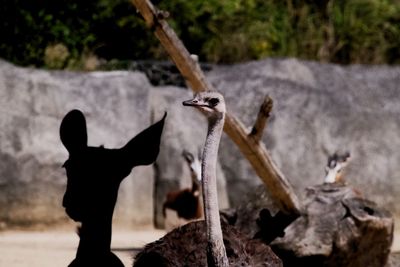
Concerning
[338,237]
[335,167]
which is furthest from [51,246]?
[338,237]

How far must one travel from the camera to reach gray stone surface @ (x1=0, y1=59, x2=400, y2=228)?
12.6 m

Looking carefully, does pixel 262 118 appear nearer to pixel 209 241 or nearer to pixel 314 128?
pixel 209 241

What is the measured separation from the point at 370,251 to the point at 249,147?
1239mm

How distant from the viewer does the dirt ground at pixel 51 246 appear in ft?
30.8

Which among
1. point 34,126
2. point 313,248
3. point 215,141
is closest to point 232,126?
point 313,248

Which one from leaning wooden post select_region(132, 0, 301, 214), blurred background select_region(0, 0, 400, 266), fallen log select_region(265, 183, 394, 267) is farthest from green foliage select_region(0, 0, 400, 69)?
fallen log select_region(265, 183, 394, 267)

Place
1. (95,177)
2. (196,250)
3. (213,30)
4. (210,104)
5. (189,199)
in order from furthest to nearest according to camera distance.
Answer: (213,30) → (189,199) → (196,250) → (210,104) → (95,177)

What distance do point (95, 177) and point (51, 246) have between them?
6.38 meters

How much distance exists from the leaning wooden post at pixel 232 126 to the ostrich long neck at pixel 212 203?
9.92ft

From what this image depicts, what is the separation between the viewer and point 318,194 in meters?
8.64

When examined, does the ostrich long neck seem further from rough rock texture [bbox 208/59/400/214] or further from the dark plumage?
rough rock texture [bbox 208/59/400/214]

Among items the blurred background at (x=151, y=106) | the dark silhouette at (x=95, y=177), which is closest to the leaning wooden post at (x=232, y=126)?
the dark silhouette at (x=95, y=177)

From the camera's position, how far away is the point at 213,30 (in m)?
17.6

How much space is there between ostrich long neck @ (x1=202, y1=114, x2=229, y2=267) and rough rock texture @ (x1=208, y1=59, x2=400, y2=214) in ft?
28.6
